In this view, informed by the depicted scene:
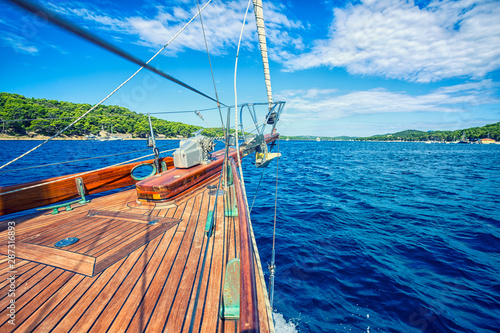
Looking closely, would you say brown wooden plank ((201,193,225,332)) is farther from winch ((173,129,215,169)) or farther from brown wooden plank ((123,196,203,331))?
winch ((173,129,215,169))

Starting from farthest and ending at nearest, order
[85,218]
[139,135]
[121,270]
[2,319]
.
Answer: [139,135] → [85,218] → [121,270] → [2,319]

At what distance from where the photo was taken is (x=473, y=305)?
3.74m

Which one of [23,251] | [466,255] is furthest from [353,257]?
[23,251]

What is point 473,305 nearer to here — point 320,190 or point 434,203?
point 434,203

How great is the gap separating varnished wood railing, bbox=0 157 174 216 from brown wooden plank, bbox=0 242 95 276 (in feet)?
3.75

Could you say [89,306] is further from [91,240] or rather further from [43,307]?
[91,240]

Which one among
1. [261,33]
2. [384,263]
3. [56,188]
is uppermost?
[261,33]

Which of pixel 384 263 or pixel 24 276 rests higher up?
pixel 24 276

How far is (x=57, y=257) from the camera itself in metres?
2.94

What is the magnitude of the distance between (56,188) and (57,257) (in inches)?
104

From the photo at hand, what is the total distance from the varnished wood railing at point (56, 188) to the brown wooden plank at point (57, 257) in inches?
45.0

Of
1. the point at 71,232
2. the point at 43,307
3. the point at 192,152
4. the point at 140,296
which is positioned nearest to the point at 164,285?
the point at 140,296

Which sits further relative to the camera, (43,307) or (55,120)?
(55,120)

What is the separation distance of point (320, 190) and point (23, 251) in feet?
36.6
